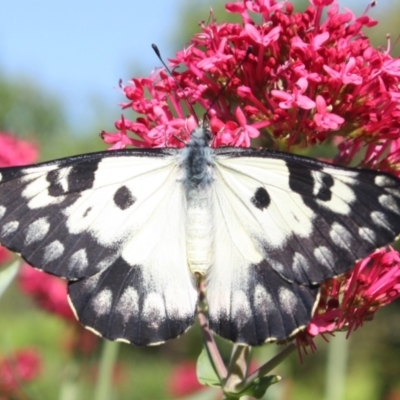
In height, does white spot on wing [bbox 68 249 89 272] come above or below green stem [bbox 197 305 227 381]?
above

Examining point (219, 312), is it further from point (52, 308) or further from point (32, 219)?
point (52, 308)

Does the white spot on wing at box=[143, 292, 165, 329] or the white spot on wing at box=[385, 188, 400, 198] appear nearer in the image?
the white spot on wing at box=[385, 188, 400, 198]

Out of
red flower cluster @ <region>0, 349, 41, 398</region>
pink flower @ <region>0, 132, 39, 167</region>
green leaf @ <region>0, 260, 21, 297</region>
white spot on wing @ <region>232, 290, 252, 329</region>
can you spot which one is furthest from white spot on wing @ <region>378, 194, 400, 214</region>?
red flower cluster @ <region>0, 349, 41, 398</region>

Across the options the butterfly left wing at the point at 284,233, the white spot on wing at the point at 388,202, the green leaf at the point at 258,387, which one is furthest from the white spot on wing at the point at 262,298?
the white spot on wing at the point at 388,202

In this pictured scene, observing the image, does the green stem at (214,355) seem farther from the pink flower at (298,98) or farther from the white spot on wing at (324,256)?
the pink flower at (298,98)

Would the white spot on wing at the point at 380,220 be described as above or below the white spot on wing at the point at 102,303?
below

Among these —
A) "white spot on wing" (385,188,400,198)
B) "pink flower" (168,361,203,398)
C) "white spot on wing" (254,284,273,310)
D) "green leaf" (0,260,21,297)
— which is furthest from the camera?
"pink flower" (168,361,203,398)

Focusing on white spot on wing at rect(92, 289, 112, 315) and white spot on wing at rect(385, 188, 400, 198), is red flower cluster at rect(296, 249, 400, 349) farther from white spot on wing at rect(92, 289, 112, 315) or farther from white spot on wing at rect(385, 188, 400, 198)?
white spot on wing at rect(92, 289, 112, 315)

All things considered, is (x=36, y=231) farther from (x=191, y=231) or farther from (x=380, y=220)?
(x=380, y=220)
